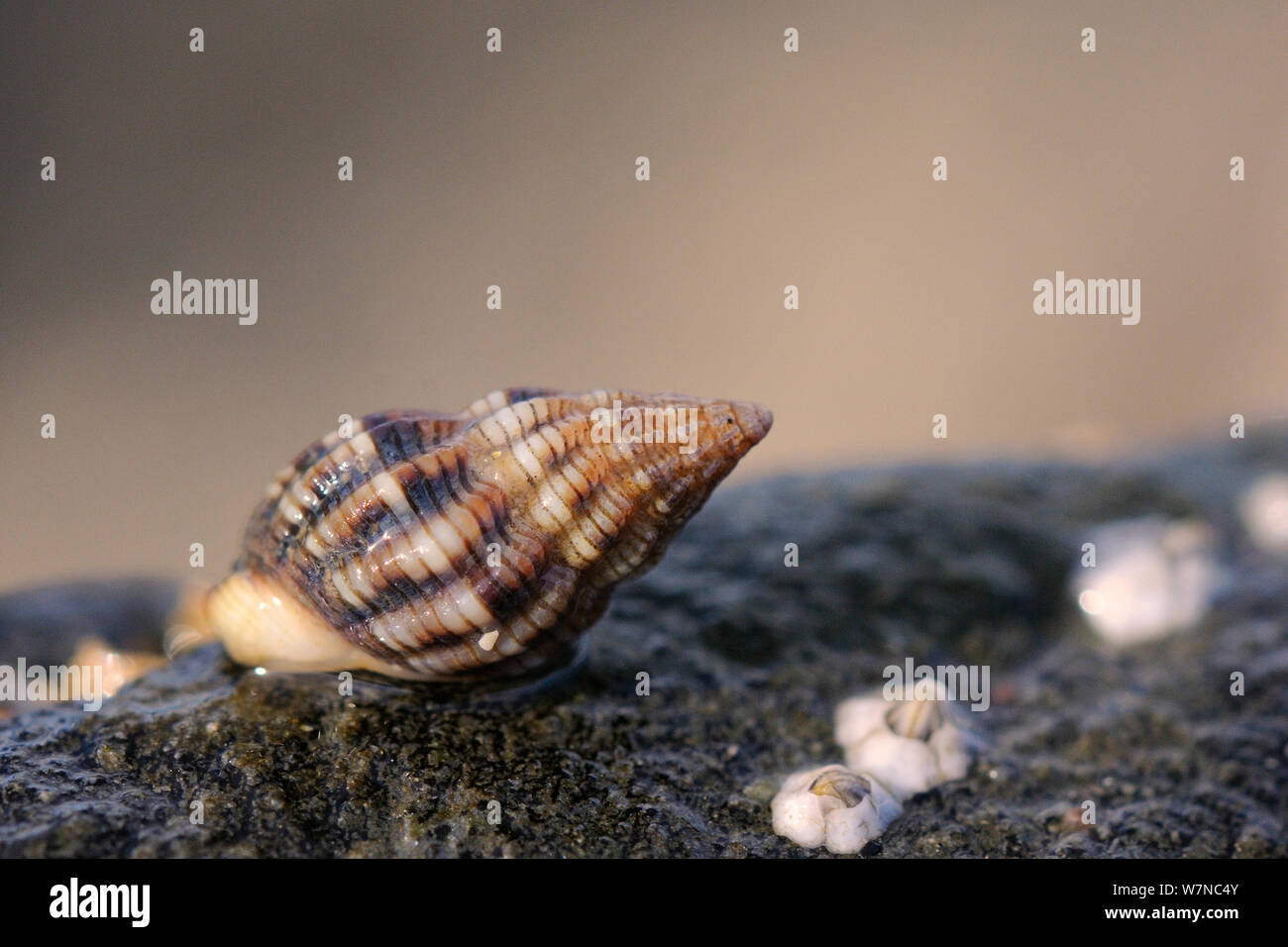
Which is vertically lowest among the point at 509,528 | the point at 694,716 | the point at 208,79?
the point at 694,716

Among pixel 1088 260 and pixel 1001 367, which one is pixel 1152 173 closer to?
pixel 1088 260

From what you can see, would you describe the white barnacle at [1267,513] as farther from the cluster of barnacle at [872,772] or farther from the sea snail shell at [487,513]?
the sea snail shell at [487,513]

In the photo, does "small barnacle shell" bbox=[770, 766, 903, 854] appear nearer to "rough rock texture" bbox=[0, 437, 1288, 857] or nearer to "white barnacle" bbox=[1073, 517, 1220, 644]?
"rough rock texture" bbox=[0, 437, 1288, 857]

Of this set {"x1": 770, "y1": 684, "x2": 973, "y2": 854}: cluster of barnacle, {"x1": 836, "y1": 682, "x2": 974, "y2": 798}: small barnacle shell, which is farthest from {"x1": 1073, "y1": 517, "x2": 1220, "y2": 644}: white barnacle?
{"x1": 836, "y1": 682, "x2": 974, "y2": 798}: small barnacle shell

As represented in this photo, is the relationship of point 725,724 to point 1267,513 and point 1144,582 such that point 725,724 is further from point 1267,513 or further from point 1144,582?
point 1267,513

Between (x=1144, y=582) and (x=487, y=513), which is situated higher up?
(x=487, y=513)

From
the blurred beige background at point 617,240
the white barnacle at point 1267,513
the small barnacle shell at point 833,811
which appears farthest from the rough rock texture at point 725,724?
the blurred beige background at point 617,240

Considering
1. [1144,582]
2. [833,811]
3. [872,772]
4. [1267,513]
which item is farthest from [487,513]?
[1267,513]

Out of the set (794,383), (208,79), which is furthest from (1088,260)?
(208,79)
